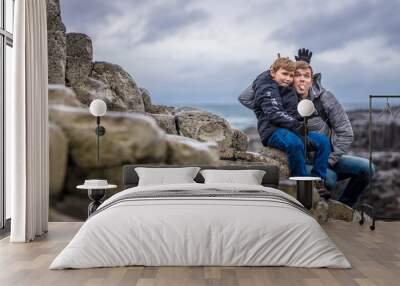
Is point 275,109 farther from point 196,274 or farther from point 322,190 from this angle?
point 196,274

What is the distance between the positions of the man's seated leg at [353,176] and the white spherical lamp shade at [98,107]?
3.03m

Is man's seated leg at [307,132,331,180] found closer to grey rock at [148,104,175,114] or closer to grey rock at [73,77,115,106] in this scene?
grey rock at [148,104,175,114]

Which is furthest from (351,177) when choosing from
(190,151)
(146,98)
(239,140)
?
(146,98)

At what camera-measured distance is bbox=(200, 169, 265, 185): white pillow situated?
668cm

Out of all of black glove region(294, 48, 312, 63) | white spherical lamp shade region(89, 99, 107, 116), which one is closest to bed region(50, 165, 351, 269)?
white spherical lamp shade region(89, 99, 107, 116)

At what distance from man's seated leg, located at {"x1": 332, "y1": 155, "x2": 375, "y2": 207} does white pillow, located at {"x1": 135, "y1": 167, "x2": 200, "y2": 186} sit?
1981 mm

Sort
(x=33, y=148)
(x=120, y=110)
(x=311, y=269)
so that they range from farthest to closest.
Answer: (x=120, y=110) < (x=33, y=148) < (x=311, y=269)

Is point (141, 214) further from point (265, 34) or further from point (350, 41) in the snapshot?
point (350, 41)

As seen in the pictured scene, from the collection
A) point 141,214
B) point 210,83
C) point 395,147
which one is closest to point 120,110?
point 210,83

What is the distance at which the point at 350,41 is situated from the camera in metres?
7.73

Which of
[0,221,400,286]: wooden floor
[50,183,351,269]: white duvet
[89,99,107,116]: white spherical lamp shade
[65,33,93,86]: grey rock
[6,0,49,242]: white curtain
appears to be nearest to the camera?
[0,221,400,286]: wooden floor

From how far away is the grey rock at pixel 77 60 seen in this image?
24.9 feet

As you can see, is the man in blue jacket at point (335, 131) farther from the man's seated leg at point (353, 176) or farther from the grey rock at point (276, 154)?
the grey rock at point (276, 154)

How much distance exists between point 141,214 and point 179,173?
215 centimetres
